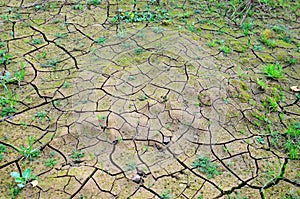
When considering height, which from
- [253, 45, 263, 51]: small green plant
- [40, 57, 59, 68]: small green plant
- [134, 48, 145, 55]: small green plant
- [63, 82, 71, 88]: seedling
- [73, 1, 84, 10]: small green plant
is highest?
[73, 1, 84, 10]: small green plant

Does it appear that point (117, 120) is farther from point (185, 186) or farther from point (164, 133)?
point (185, 186)

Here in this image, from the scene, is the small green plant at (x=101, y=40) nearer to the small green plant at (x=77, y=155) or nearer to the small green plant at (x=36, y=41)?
the small green plant at (x=36, y=41)

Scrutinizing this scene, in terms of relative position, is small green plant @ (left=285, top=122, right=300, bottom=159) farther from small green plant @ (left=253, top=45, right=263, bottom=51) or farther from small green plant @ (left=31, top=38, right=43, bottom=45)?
small green plant @ (left=31, top=38, right=43, bottom=45)

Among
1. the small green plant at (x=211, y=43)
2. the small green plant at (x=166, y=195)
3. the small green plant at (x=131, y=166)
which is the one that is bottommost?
the small green plant at (x=166, y=195)

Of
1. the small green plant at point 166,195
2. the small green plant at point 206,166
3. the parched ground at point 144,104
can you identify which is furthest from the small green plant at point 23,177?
the small green plant at point 206,166

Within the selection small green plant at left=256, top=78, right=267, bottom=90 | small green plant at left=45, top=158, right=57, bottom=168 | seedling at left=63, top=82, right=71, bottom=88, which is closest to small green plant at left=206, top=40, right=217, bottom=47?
small green plant at left=256, top=78, right=267, bottom=90

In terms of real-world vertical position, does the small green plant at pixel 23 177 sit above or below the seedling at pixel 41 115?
below

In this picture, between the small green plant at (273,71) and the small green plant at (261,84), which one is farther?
the small green plant at (273,71)

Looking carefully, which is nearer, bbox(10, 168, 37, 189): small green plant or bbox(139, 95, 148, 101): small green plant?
bbox(10, 168, 37, 189): small green plant

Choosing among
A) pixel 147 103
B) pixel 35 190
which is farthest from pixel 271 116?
pixel 35 190
